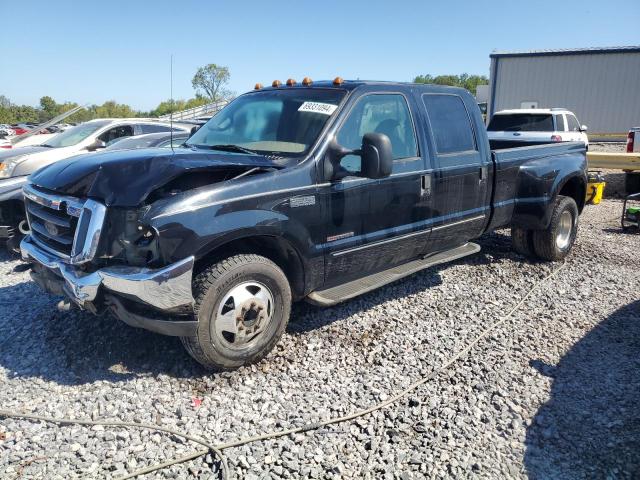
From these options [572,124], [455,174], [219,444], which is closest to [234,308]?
[219,444]

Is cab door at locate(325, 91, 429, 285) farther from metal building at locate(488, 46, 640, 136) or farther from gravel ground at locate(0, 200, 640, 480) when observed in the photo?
metal building at locate(488, 46, 640, 136)

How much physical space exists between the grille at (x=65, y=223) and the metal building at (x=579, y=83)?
1039 inches

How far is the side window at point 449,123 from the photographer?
4703mm

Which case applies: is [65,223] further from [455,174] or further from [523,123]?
[523,123]

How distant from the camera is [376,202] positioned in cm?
412

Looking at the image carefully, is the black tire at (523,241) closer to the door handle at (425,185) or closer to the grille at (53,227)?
the door handle at (425,185)

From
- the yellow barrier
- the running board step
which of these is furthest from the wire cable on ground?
the yellow barrier

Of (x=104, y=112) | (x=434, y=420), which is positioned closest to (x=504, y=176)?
(x=434, y=420)

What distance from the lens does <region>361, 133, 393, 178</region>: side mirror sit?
356 centimetres

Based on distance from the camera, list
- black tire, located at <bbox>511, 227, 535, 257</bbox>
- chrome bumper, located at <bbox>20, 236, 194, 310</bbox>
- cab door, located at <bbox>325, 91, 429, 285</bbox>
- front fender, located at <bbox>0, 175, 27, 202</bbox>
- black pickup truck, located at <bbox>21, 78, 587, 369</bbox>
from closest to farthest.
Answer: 1. chrome bumper, located at <bbox>20, 236, 194, 310</bbox>
2. black pickup truck, located at <bbox>21, 78, 587, 369</bbox>
3. cab door, located at <bbox>325, 91, 429, 285</bbox>
4. front fender, located at <bbox>0, 175, 27, 202</bbox>
5. black tire, located at <bbox>511, 227, 535, 257</bbox>

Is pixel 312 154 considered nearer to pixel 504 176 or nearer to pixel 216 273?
pixel 216 273

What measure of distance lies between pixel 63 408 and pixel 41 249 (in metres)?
1.21

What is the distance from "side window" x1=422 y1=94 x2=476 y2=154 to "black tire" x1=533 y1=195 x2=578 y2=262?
1664 millimetres

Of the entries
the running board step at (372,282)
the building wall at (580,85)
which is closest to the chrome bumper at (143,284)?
the running board step at (372,282)
